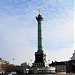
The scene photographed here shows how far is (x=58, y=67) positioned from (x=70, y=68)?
13144 mm

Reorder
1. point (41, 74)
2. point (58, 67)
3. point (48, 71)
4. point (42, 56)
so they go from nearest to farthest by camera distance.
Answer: point (41, 74)
point (48, 71)
point (42, 56)
point (58, 67)

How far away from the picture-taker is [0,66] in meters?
160

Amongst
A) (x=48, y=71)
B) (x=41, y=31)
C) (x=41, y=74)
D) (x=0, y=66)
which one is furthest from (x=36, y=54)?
(x=0, y=66)

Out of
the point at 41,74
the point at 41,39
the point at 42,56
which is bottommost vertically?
the point at 41,74

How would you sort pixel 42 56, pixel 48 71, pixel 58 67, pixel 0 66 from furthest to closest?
pixel 0 66 → pixel 58 67 → pixel 42 56 → pixel 48 71

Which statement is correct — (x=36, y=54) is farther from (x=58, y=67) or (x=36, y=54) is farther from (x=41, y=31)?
(x=58, y=67)

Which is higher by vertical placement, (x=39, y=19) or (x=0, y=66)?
(x=39, y=19)

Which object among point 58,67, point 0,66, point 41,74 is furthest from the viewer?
point 0,66

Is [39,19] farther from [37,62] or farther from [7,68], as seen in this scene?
[7,68]

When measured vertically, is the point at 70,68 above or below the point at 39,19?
below

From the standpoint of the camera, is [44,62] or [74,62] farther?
[74,62]

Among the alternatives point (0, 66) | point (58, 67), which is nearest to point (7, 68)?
point (0, 66)

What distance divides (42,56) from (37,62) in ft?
14.8

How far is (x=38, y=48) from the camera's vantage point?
12288 centimetres
